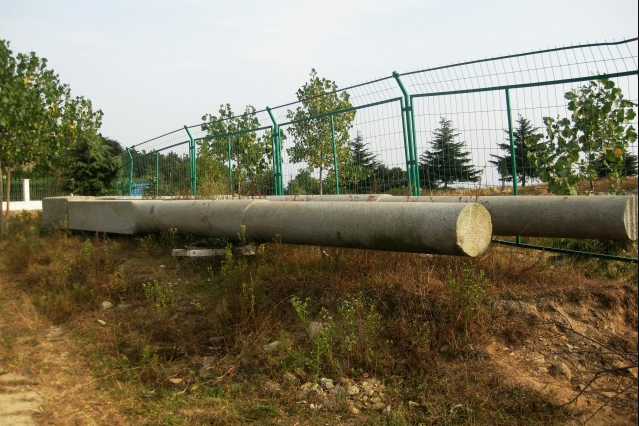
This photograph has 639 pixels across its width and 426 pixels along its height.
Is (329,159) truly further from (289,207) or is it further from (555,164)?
(555,164)

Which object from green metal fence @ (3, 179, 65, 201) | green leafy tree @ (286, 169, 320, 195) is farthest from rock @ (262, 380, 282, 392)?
green metal fence @ (3, 179, 65, 201)

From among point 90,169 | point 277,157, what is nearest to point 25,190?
point 90,169

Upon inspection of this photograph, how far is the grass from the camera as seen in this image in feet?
12.4

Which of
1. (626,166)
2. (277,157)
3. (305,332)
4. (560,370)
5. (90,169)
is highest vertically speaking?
(90,169)

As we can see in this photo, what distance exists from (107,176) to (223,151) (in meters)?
11.4

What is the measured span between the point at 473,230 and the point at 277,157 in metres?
5.33

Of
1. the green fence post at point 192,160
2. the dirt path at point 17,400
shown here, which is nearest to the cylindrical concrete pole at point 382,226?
the dirt path at point 17,400

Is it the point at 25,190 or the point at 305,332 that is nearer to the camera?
the point at 305,332

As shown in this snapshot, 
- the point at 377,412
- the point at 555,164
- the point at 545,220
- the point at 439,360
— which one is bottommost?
the point at 377,412

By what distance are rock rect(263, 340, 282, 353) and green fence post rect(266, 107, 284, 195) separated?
16.0ft

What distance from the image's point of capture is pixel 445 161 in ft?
22.2

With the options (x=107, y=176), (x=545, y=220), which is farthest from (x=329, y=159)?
(x=107, y=176)

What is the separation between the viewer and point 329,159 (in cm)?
855

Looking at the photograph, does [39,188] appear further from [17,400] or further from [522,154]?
[522,154]
